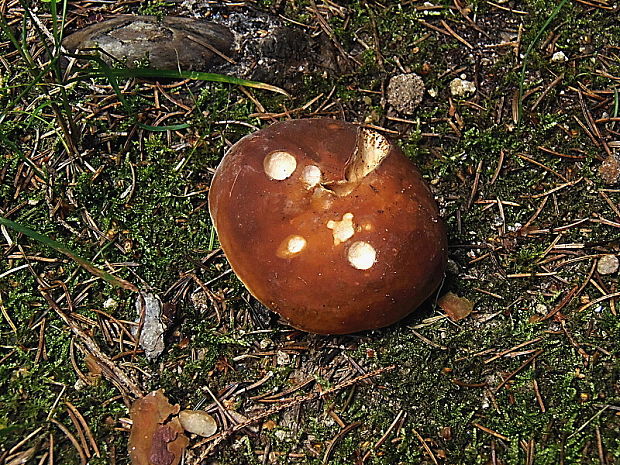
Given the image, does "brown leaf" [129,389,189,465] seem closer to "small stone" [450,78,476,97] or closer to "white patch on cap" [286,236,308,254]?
"white patch on cap" [286,236,308,254]

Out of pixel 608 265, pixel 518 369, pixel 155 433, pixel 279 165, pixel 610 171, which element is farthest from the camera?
pixel 610 171

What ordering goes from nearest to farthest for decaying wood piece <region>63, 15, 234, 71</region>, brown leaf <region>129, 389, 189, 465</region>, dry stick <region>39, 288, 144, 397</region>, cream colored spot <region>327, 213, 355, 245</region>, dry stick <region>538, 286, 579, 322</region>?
cream colored spot <region>327, 213, 355, 245</region>
brown leaf <region>129, 389, 189, 465</region>
dry stick <region>39, 288, 144, 397</region>
dry stick <region>538, 286, 579, 322</region>
decaying wood piece <region>63, 15, 234, 71</region>

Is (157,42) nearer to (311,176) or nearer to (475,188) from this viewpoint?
(311,176)

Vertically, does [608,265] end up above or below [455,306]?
above

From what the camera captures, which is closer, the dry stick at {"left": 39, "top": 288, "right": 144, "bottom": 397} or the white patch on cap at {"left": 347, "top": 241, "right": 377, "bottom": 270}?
the white patch on cap at {"left": 347, "top": 241, "right": 377, "bottom": 270}

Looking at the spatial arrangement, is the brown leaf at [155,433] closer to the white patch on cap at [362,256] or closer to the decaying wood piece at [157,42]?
the white patch on cap at [362,256]

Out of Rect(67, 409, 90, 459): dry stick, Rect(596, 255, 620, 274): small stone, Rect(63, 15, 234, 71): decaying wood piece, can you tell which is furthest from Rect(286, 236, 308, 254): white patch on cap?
Rect(596, 255, 620, 274): small stone

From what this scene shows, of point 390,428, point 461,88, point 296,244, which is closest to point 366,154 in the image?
point 296,244
